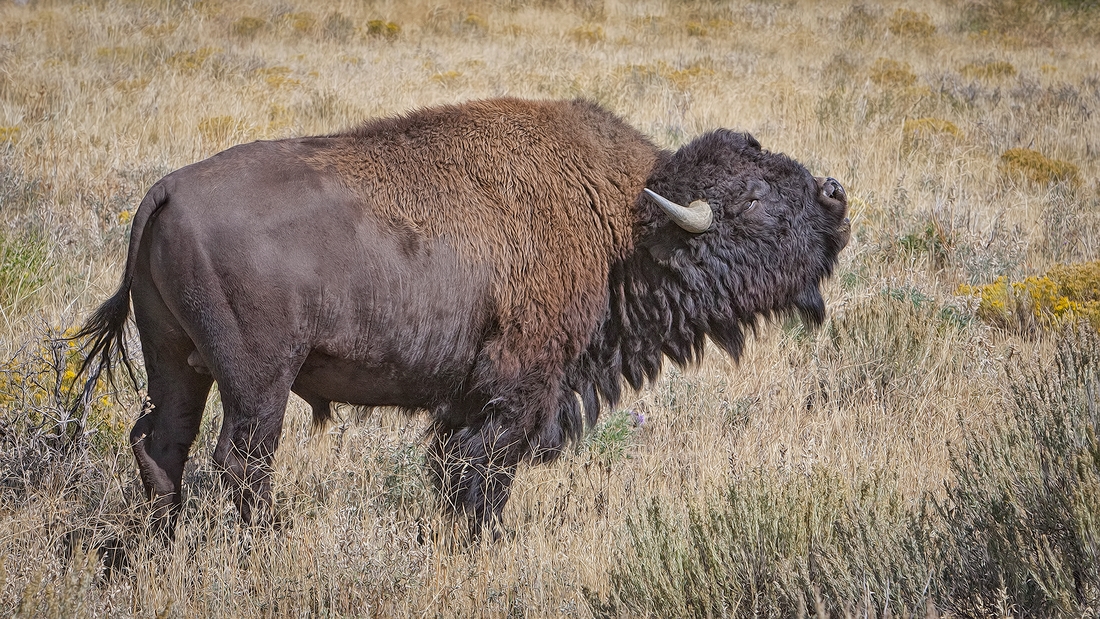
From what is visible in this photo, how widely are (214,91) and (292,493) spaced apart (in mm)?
8551

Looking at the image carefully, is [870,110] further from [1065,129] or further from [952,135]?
[1065,129]

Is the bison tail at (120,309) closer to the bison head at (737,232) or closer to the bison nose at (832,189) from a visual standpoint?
the bison head at (737,232)

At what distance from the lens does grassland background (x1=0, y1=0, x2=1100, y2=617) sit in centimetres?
306

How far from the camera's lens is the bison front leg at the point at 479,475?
3.72 m

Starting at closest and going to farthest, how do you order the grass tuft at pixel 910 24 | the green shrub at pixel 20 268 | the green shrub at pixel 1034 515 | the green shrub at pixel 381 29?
the green shrub at pixel 1034 515
the green shrub at pixel 20 268
the green shrub at pixel 381 29
the grass tuft at pixel 910 24

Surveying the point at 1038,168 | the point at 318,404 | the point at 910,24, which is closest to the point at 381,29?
the point at 910,24

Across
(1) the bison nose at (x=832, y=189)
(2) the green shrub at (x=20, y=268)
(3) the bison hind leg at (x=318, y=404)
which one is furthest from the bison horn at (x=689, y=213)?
(2) the green shrub at (x=20, y=268)

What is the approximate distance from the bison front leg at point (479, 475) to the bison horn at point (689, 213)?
3.88 feet

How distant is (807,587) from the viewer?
276 cm

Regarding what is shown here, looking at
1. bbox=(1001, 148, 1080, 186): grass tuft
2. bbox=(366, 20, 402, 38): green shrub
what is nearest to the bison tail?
bbox=(1001, 148, 1080, 186): grass tuft

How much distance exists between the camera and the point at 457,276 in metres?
3.63

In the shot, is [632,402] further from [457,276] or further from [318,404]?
[318,404]

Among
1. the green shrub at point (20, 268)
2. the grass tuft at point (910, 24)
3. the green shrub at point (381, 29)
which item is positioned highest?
the grass tuft at point (910, 24)

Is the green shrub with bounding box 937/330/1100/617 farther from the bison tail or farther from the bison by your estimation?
the bison tail
